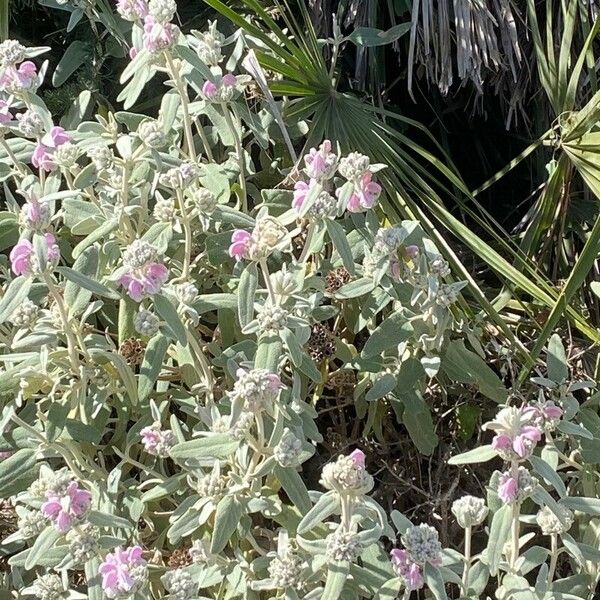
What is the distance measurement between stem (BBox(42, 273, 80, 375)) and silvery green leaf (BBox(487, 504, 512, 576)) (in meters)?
0.63

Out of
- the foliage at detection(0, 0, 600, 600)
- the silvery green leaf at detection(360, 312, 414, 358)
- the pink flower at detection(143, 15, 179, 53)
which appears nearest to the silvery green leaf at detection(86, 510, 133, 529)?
the foliage at detection(0, 0, 600, 600)

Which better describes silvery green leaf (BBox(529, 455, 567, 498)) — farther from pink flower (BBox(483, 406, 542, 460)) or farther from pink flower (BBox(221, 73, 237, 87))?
pink flower (BBox(221, 73, 237, 87))

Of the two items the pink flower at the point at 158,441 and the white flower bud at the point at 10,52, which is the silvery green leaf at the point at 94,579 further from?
the white flower bud at the point at 10,52

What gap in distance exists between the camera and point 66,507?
1.10 m

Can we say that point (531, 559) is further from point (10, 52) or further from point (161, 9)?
point (10, 52)

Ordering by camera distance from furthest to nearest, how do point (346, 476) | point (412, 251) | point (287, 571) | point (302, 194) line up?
1. point (412, 251)
2. point (302, 194)
3. point (287, 571)
4. point (346, 476)

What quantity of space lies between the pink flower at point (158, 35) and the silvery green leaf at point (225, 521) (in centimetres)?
65

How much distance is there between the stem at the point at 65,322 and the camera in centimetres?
120

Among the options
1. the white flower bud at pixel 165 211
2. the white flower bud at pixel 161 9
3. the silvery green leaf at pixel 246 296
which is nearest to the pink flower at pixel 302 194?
the silvery green leaf at pixel 246 296

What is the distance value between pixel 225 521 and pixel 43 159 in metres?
0.60

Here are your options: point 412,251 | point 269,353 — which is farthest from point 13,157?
point 412,251

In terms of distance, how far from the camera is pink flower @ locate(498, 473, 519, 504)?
1122 millimetres

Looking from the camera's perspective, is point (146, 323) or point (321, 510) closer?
point (321, 510)

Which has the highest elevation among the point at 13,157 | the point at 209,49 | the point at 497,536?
the point at 209,49
